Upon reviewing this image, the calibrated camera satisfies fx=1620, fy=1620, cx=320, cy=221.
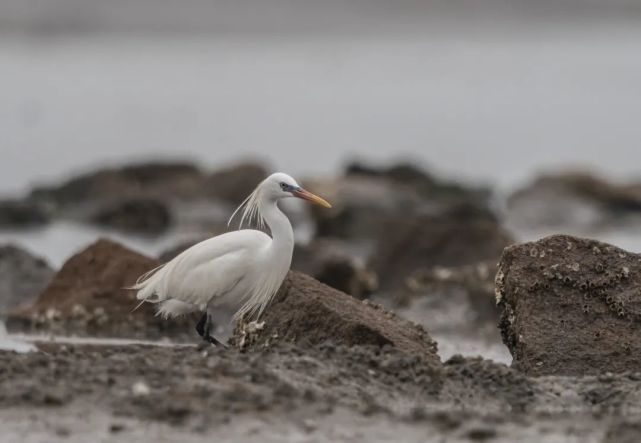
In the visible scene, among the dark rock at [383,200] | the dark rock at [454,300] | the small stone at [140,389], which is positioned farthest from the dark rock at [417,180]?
the small stone at [140,389]

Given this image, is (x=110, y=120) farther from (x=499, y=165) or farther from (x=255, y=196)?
(x=255, y=196)

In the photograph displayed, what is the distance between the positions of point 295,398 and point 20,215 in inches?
651

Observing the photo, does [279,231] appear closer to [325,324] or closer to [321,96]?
[325,324]

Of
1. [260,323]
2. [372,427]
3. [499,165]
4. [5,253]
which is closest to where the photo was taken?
[372,427]

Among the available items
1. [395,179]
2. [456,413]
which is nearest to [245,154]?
[395,179]

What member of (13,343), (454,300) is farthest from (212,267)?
(454,300)

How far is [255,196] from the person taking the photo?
10.3 meters

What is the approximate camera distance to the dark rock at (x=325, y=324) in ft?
30.0

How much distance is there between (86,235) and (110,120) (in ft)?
66.8

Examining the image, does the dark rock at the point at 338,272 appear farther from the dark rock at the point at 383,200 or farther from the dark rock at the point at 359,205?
the dark rock at the point at 359,205

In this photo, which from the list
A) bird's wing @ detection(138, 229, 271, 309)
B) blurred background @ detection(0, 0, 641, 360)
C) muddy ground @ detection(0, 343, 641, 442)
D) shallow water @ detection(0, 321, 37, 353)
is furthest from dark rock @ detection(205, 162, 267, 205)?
muddy ground @ detection(0, 343, 641, 442)

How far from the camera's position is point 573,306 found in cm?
943

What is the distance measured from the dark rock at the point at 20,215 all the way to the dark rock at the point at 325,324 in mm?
14046

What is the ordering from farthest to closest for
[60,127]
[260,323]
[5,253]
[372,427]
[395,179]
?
[60,127]
[395,179]
[5,253]
[260,323]
[372,427]
